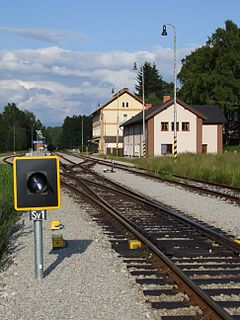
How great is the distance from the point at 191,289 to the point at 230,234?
15.3ft

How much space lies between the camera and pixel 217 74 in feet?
262

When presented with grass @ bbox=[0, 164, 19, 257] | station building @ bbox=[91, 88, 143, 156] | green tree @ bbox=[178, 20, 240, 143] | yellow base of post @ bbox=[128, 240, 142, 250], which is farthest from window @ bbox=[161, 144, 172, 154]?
yellow base of post @ bbox=[128, 240, 142, 250]

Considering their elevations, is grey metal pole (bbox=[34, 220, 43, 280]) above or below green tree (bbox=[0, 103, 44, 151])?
below

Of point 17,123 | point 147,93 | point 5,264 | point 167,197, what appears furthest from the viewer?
point 17,123

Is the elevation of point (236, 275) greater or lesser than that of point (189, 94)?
lesser

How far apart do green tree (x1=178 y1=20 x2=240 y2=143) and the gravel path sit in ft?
234

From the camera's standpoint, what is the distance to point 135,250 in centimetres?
880

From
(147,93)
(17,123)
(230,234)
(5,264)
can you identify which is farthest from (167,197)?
(17,123)

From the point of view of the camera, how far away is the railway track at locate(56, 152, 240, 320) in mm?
5668

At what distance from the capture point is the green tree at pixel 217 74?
258ft

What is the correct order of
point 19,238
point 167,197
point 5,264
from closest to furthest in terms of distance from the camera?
point 5,264
point 19,238
point 167,197

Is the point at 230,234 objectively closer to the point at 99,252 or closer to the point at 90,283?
the point at 99,252

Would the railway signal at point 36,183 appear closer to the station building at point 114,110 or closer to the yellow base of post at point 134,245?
the yellow base of post at point 134,245

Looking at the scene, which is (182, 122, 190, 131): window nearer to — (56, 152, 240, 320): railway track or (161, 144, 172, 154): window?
(161, 144, 172, 154): window
